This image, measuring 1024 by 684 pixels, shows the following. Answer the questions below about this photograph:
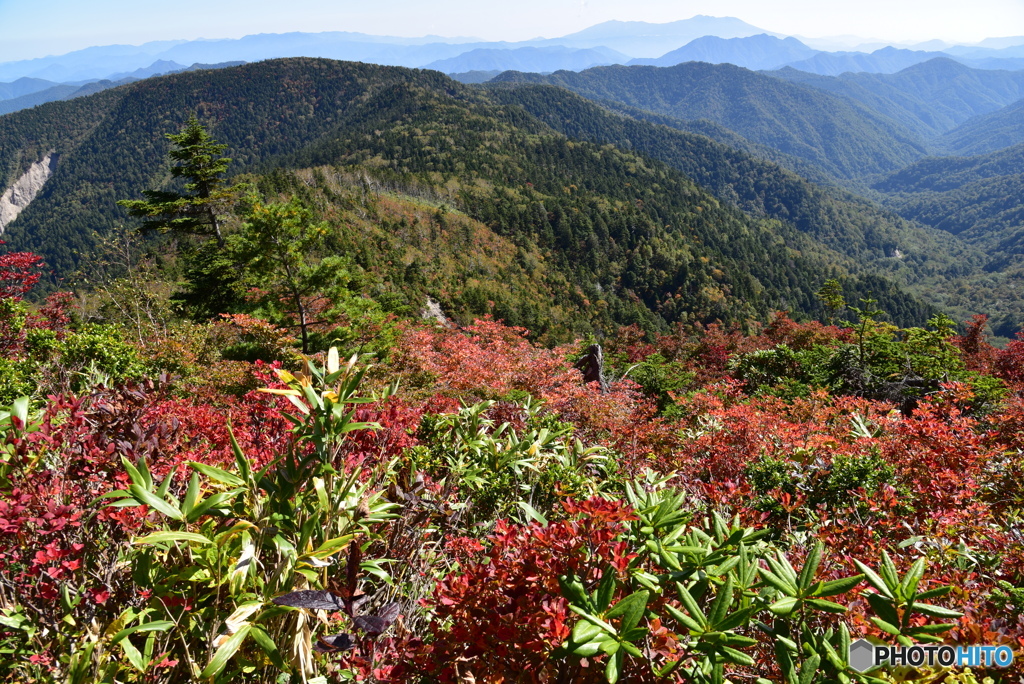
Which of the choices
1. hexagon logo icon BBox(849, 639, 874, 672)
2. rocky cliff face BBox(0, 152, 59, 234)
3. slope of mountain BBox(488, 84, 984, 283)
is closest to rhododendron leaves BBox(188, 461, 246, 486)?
hexagon logo icon BBox(849, 639, 874, 672)

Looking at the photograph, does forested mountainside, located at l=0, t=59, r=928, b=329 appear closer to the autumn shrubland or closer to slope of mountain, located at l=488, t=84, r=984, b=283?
slope of mountain, located at l=488, t=84, r=984, b=283

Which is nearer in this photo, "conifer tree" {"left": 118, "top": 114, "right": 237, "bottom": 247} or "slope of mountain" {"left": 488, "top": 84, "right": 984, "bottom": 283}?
"conifer tree" {"left": 118, "top": 114, "right": 237, "bottom": 247}

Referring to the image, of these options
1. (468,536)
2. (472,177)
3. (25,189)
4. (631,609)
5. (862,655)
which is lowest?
(468,536)

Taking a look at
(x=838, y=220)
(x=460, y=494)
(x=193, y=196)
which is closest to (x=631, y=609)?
(x=460, y=494)

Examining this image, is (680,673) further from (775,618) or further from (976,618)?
(976,618)

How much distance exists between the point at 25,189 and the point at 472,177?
167m

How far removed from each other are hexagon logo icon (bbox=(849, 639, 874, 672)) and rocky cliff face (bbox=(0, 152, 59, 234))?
225 metres

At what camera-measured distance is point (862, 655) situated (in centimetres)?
158

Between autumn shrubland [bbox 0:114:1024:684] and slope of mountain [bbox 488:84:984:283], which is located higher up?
autumn shrubland [bbox 0:114:1024:684]

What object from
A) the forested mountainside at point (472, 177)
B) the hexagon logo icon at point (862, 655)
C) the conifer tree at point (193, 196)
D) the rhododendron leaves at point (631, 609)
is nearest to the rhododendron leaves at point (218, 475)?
the rhododendron leaves at point (631, 609)

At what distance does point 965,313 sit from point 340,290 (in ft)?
574

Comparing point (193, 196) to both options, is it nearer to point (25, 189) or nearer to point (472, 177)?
point (472, 177)

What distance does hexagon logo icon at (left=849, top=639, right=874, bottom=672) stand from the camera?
1.57 m

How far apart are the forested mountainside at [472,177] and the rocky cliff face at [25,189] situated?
466 centimetres
